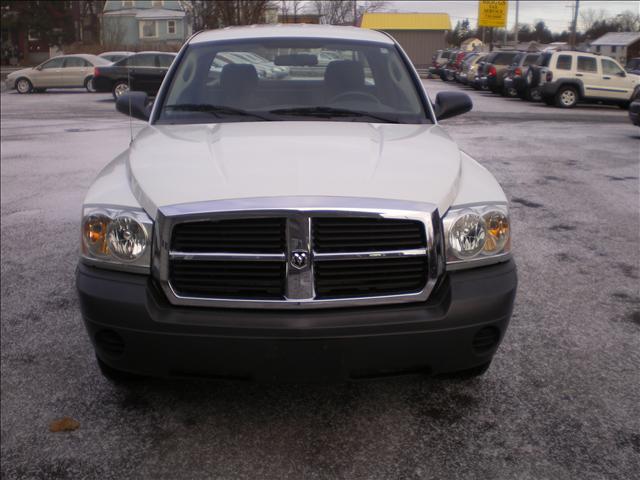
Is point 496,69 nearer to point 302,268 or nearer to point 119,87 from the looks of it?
point 119,87

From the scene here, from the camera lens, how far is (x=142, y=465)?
298 centimetres

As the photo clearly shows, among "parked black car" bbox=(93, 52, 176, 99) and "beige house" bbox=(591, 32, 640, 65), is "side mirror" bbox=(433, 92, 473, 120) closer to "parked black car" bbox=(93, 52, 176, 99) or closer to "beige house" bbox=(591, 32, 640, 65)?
"parked black car" bbox=(93, 52, 176, 99)

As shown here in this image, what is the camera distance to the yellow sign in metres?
59.8

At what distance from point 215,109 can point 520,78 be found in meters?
22.5

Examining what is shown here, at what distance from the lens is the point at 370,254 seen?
2.87 meters

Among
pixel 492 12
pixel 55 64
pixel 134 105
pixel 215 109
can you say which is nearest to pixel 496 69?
pixel 55 64

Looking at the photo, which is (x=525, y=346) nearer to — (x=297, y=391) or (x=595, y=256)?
(x=297, y=391)

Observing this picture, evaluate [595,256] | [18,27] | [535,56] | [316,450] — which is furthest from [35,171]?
[18,27]

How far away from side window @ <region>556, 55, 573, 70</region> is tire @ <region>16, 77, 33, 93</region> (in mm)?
19282

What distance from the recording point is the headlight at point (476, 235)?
2984mm

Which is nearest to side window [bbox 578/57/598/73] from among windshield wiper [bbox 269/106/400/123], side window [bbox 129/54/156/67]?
side window [bbox 129/54/156/67]

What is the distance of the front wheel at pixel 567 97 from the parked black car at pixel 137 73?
12312mm

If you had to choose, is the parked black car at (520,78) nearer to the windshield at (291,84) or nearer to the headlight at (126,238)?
the windshield at (291,84)

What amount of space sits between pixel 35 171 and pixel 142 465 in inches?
315
